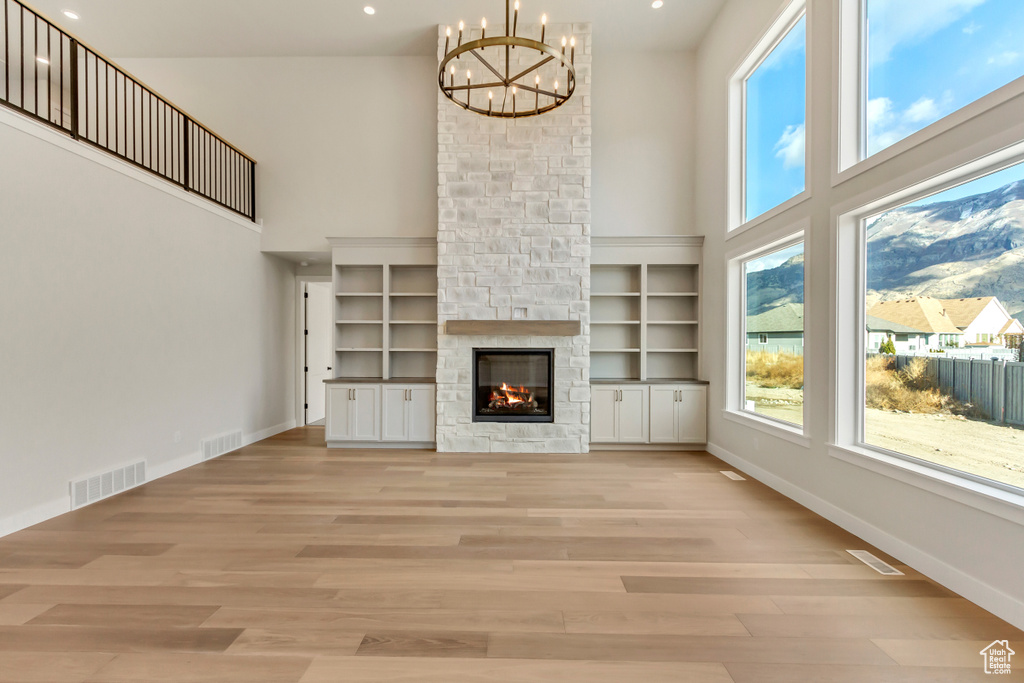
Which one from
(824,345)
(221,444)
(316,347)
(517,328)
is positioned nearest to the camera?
(824,345)

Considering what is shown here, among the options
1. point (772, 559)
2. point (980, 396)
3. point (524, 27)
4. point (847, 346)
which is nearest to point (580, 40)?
point (524, 27)

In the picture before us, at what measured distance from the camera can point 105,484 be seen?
3725 mm

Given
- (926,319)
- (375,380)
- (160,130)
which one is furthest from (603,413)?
(160,130)

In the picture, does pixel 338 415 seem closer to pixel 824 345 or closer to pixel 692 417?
pixel 692 417

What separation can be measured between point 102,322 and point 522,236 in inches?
152

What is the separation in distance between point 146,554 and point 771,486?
450cm

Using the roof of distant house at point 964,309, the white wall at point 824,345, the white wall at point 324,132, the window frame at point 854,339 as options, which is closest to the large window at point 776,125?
the white wall at point 824,345

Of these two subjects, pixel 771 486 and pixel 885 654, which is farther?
pixel 771 486

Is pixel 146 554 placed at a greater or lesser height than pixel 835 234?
lesser

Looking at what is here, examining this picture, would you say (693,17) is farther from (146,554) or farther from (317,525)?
(146,554)

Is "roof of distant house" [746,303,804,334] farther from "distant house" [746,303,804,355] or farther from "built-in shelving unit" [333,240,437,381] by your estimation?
"built-in shelving unit" [333,240,437,381]

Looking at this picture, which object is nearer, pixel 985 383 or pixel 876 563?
pixel 985 383

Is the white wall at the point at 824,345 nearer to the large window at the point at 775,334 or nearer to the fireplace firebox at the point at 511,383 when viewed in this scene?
the large window at the point at 775,334

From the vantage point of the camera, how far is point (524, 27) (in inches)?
208
